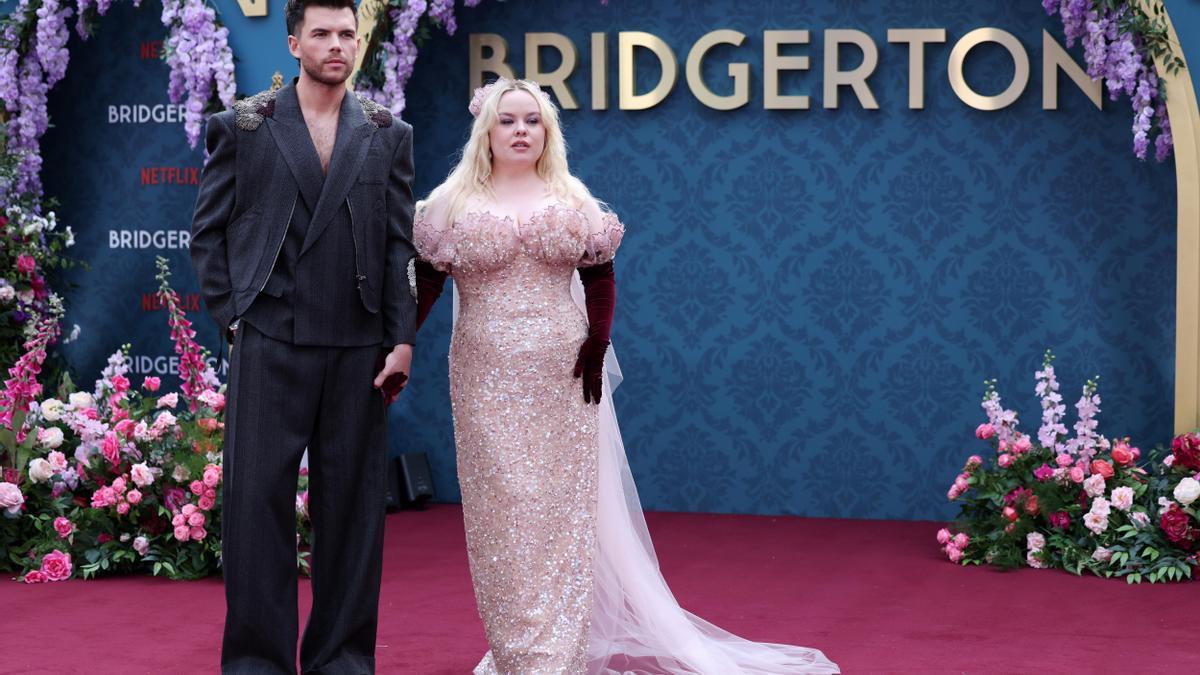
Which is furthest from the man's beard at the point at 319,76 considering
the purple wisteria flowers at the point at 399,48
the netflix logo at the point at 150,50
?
the netflix logo at the point at 150,50

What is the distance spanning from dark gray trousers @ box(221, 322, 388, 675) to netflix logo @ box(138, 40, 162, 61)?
Result: 4.10 meters

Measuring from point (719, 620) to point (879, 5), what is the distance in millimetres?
3156

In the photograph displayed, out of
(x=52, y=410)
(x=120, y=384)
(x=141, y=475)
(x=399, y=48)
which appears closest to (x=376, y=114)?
(x=141, y=475)

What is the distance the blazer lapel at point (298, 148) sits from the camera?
12.2 feet

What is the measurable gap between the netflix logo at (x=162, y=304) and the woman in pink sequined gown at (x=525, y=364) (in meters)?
3.60

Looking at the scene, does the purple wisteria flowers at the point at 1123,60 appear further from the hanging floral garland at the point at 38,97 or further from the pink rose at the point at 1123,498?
the hanging floral garland at the point at 38,97

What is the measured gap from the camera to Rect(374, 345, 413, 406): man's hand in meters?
3.79

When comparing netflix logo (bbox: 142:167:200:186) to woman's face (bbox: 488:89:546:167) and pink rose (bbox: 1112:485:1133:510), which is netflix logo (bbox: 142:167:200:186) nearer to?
woman's face (bbox: 488:89:546:167)

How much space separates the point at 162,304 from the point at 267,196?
4030 mm

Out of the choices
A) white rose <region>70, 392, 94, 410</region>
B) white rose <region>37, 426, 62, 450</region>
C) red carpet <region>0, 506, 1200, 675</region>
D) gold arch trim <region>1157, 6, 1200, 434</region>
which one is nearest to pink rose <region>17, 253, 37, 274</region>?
white rose <region>70, 392, 94, 410</region>

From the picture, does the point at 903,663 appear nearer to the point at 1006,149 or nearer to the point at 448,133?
the point at 1006,149

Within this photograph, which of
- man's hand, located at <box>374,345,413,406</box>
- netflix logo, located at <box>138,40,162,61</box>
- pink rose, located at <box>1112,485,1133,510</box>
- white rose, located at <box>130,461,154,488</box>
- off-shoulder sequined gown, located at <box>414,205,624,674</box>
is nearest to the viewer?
man's hand, located at <box>374,345,413,406</box>

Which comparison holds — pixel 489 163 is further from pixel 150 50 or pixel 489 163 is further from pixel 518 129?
pixel 150 50

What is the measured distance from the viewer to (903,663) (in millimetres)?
4531
